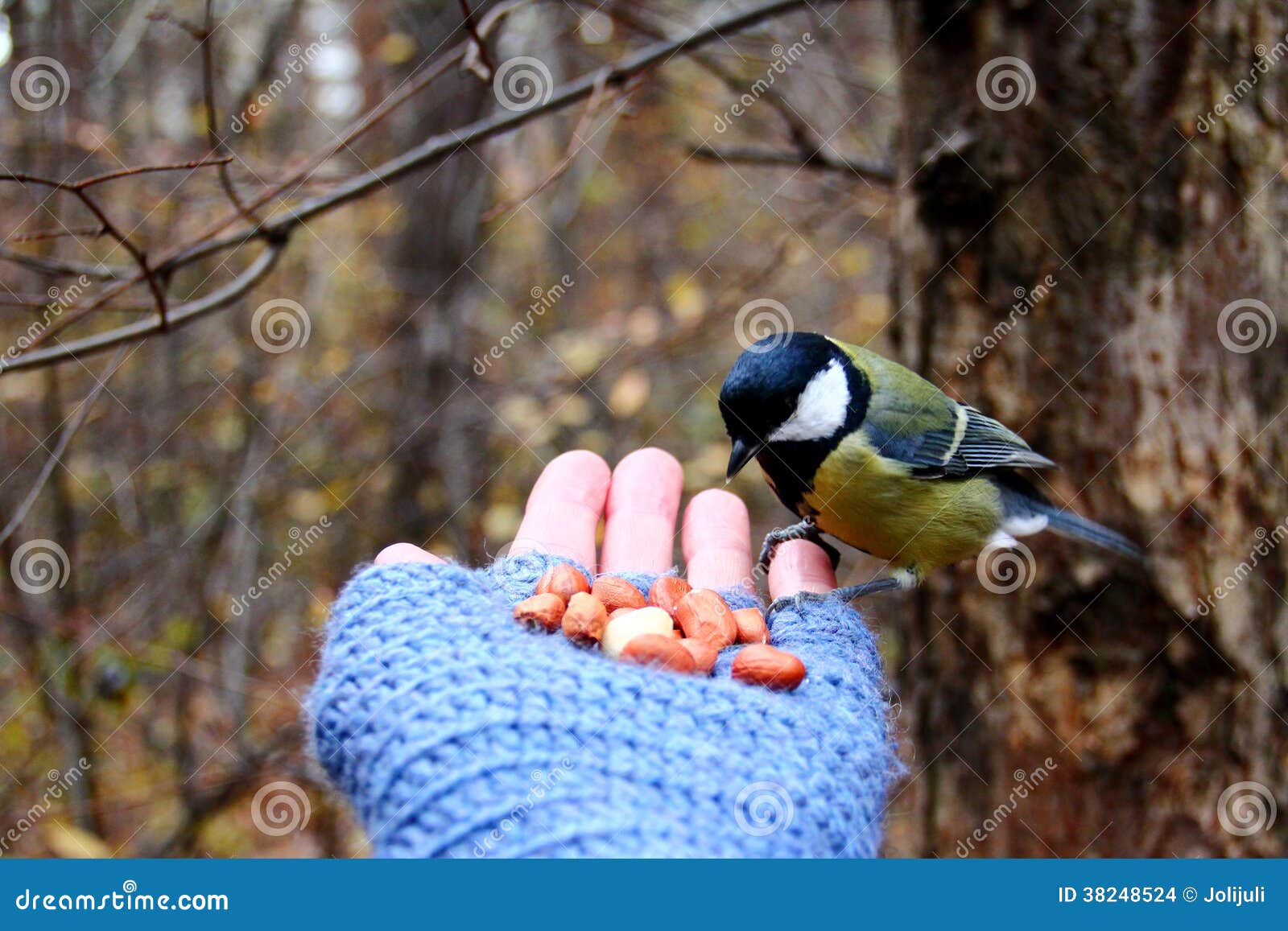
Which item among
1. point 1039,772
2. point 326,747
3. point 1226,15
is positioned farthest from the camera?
point 1039,772

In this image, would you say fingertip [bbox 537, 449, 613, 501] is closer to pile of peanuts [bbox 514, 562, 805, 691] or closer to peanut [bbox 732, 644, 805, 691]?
pile of peanuts [bbox 514, 562, 805, 691]

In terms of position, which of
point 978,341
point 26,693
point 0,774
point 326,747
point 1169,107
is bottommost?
point 0,774

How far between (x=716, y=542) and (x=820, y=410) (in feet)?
1.43

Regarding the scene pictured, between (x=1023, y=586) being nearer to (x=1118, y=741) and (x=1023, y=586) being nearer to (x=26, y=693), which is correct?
(x=1118, y=741)

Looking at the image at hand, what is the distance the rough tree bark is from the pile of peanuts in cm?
68

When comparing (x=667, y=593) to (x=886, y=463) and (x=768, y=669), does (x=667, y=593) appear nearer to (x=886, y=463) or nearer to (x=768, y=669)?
(x=768, y=669)

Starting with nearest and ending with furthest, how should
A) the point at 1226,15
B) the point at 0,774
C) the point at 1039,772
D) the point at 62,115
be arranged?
the point at 1226,15 → the point at 1039,772 → the point at 62,115 → the point at 0,774

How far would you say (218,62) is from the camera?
326 cm

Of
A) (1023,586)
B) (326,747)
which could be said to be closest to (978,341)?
(1023,586)

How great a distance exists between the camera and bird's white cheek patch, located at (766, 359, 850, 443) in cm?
176

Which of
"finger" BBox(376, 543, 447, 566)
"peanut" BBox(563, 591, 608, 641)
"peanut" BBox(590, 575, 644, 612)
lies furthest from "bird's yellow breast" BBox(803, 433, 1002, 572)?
"finger" BBox(376, 543, 447, 566)

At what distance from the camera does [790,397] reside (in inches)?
67.0

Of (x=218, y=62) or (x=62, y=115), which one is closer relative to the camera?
(x=62, y=115)

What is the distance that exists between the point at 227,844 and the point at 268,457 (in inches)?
53.7
